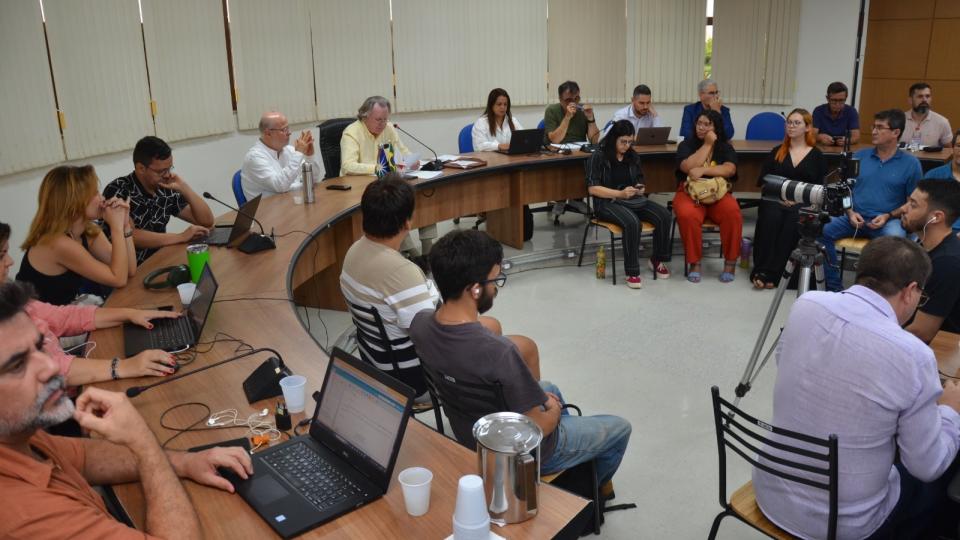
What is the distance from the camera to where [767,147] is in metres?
6.09

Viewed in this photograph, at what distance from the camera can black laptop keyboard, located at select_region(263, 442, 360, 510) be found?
158 cm

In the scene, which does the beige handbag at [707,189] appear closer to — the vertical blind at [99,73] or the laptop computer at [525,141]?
the laptop computer at [525,141]

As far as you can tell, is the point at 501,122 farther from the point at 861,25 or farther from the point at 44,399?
the point at 44,399

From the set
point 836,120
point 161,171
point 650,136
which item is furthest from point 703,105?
point 161,171

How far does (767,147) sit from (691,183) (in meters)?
1.20

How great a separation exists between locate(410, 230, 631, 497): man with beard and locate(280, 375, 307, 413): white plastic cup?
15.5 inches

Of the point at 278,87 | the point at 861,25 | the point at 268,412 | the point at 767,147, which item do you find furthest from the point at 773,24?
the point at 268,412

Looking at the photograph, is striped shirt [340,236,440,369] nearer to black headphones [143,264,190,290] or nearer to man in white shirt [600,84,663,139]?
black headphones [143,264,190,290]

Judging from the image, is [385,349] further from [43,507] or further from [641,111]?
[641,111]

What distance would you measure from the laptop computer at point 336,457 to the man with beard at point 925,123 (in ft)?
19.7

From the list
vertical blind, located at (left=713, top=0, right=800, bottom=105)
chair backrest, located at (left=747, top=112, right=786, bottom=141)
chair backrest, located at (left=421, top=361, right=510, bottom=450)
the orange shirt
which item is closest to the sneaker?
chair backrest, located at (left=747, top=112, right=786, bottom=141)

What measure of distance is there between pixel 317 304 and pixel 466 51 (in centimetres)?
391

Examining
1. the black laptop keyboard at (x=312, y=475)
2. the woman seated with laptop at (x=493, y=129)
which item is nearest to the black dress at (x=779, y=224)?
the woman seated with laptop at (x=493, y=129)

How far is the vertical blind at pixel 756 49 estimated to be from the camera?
26.1ft
